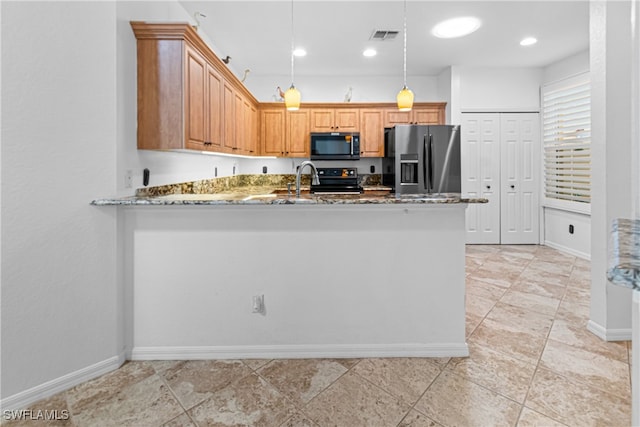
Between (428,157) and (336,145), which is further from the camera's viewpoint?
(336,145)

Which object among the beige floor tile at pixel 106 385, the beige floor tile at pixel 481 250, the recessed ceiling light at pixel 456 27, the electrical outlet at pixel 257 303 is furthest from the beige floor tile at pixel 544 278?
the beige floor tile at pixel 106 385

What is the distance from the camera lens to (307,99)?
549cm

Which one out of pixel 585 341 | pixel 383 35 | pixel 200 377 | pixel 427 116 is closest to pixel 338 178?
pixel 427 116

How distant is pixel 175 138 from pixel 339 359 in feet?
5.81

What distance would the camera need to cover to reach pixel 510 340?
7.60 feet

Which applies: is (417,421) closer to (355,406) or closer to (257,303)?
(355,406)

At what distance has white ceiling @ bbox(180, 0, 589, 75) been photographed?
336 centimetres

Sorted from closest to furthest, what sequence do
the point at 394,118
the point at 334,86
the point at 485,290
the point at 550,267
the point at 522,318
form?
the point at 522,318, the point at 485,290, the point at 550,267, the point at 394,118, the point at 334,86

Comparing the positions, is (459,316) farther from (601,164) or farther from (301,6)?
(301,6)

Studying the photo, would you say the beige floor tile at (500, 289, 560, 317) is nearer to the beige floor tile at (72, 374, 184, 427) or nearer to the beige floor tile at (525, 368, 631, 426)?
the beige floor tile at (525, 368, 631, 426)

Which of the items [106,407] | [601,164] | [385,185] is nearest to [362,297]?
[106,407]

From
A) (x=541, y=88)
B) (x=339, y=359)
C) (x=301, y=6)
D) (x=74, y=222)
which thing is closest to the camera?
(x=74, y=222)

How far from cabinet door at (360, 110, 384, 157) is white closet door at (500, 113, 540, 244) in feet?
6.25

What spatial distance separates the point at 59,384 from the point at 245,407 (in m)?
1.00
